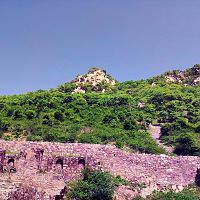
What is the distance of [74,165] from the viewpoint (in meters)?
28.9

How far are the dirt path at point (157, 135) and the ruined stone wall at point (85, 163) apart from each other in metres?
9.12

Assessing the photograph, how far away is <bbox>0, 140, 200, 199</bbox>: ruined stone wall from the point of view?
27984 mm

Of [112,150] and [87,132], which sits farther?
[87,132]

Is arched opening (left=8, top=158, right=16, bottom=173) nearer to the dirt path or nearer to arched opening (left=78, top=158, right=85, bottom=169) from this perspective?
arched opening (left=78, top=158, right=85, bottom=169)

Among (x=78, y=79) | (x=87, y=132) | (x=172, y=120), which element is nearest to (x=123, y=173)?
(x=87, y=132)

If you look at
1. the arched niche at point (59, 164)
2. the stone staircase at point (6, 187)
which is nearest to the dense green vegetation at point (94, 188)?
the arched niche at point (59, 164)

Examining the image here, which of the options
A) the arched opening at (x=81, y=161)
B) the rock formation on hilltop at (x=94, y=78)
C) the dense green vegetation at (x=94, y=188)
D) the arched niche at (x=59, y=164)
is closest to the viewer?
the dense green vegetation at (x=94, y=188)

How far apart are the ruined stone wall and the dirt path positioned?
9117 mm

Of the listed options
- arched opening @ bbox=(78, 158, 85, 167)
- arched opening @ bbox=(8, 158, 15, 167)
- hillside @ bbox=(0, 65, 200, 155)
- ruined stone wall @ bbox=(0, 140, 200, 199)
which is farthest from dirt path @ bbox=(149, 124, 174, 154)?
arched opening @ bbox=(8, 158, 15, 167)

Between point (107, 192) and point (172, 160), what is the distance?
23.1ft

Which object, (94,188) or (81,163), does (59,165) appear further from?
(94,188)

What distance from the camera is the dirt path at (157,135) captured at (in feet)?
135

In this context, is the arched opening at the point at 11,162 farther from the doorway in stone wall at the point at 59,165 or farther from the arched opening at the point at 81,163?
the arched opening at the point at 81,163

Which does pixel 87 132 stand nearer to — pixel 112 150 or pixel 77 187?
pixel 112 150
